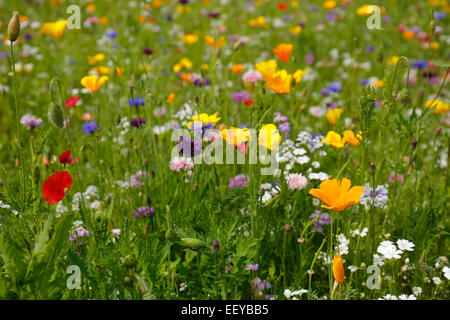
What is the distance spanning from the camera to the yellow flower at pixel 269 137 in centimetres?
146

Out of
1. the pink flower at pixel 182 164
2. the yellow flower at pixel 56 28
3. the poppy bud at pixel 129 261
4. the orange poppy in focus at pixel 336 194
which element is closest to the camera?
the poppy bud at pixel 129 261

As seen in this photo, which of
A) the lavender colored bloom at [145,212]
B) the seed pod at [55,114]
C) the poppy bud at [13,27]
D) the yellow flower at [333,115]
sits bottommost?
the lavender colored bloom at [145,212]

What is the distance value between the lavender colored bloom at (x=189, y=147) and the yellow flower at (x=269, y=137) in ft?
0.87

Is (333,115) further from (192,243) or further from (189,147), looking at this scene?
(192,243)

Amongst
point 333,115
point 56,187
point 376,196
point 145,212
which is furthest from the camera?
point 333,115

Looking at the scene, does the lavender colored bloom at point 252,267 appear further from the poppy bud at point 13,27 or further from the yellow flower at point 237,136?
the poppy bud at point 13,27

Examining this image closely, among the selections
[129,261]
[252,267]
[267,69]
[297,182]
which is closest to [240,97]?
[267,69]

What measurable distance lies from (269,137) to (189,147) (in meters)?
0.34

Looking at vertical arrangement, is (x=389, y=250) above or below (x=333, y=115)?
below

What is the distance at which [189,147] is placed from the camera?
167 cm

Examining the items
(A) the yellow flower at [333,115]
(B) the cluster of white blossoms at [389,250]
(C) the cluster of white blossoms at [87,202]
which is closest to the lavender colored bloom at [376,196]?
(B) the cluster of white blossoms at [389,250]

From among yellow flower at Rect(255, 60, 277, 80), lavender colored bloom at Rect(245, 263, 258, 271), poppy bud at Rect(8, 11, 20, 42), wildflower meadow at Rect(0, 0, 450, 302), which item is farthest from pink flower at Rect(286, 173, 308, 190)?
poppy bud at Rect(8, 11, 20, 42)

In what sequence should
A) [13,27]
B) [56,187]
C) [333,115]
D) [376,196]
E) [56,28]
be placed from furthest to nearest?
[56,28]
[333,115]
[376,196]
[56,187]
[13,27]

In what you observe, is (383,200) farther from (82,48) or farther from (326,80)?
(82,48)
